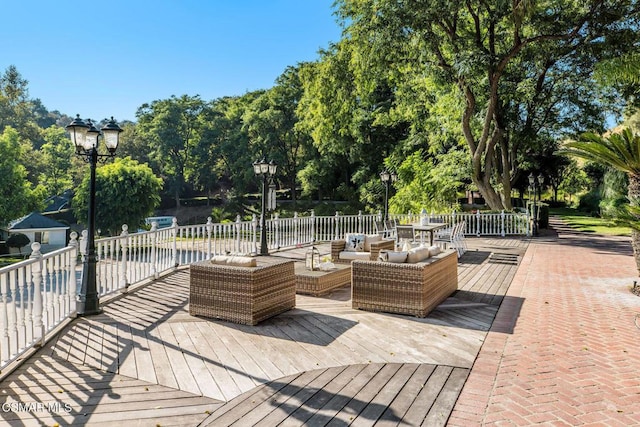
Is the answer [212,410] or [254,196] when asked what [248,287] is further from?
[254,196]

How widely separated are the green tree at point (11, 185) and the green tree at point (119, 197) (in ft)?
9.30

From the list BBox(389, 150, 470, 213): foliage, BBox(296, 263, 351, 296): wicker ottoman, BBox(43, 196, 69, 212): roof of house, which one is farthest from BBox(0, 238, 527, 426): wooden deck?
BBox(43, 196, 69, 212): roof of house

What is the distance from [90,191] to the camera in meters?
5.01

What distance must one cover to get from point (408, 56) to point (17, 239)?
84.4 feet

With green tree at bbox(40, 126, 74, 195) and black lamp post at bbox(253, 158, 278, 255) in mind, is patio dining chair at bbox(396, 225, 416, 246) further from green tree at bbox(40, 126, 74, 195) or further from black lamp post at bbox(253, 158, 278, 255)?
green tree at bbox(40, 126, 74, 195)

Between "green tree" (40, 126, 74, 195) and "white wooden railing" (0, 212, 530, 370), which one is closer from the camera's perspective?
"white wooden railing" (0, 212, 530, 370)

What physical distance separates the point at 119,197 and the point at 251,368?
24398mm

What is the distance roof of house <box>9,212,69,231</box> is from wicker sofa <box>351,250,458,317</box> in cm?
2836

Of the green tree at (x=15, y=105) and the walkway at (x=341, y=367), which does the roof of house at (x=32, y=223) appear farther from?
the walkway at (x=341, y=367)

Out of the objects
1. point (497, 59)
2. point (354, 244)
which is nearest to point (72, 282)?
point (354, 244)

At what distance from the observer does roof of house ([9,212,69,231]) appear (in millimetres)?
25633

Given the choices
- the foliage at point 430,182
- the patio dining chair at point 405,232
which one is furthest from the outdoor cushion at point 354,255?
the foliage at point 430,182

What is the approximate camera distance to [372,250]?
7.27 meters

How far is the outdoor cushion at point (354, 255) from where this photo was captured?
7.12 m
